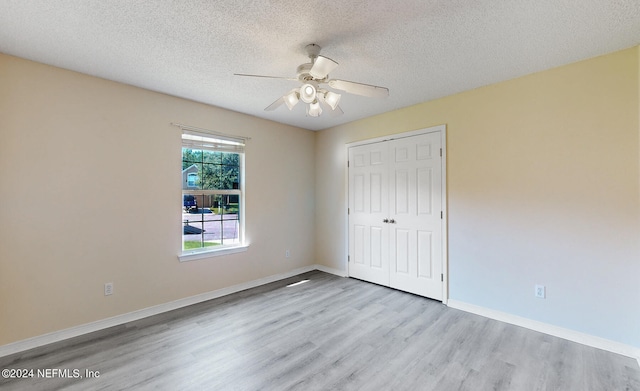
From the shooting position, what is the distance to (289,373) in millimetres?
1999

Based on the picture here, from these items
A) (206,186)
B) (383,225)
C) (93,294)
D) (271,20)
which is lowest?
(93,294)

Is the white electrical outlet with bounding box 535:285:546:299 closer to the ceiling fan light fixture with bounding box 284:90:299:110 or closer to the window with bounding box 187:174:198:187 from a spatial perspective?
the ceiling fan light fixture with bounding box 284:90:299:110

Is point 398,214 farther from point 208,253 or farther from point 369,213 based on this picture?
point 208,253

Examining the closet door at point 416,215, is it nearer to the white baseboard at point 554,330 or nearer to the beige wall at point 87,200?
A: the white baseboard at point 554,330

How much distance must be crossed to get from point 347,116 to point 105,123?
2.93m

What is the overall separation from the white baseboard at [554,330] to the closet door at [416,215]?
14.9 inches

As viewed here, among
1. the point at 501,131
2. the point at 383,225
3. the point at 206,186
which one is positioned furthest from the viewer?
the point at 383,225

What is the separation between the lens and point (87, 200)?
262cm

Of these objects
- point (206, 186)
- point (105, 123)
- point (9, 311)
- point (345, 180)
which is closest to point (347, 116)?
point (345, 180)

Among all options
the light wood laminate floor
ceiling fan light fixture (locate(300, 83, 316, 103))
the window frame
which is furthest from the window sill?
ceiling fan light fixture (locate(300, 83, 316, 103))

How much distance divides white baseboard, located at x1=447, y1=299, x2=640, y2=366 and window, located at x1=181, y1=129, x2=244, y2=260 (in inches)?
119

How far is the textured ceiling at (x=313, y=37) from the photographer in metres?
1.71

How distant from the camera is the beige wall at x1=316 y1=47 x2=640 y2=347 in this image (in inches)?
87.0

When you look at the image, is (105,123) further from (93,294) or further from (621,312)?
(621,312)
